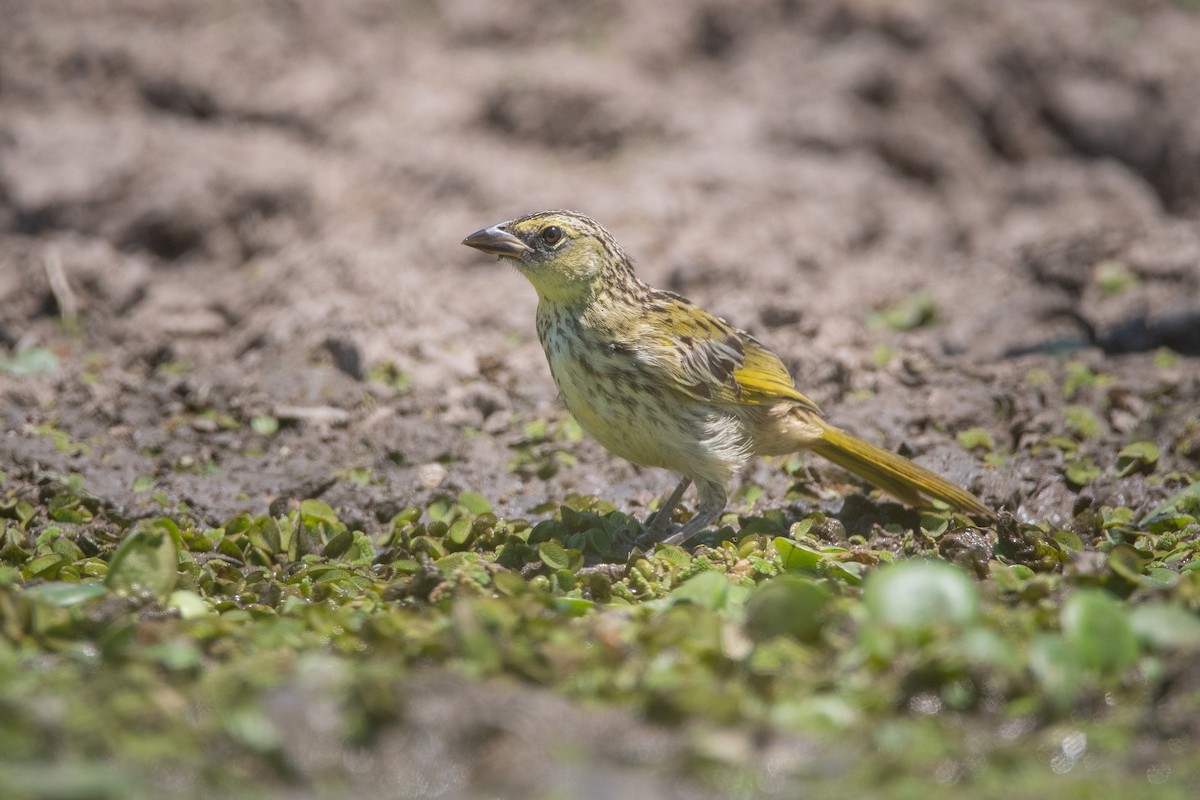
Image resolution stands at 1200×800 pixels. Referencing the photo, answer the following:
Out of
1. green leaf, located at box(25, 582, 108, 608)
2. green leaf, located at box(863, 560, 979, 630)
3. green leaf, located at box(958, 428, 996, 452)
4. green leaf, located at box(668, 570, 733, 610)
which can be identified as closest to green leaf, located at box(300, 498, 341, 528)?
green leaf, located at box(25, 582, 108, 608)

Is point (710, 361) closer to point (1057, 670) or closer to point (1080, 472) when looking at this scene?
point (1080, 472)

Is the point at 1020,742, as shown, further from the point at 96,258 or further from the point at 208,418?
the point at 96,258

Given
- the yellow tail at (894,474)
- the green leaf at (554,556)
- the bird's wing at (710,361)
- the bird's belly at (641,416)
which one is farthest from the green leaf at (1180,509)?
the green leaf at (554,556)

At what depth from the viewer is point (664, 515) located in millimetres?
5352

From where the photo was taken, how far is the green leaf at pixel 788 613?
3561 mm

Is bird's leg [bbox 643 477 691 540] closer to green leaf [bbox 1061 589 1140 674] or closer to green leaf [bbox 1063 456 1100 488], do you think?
green leaf [bbox 1063 456 1100 488]

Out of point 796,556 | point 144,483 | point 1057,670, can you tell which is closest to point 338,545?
point 144,483

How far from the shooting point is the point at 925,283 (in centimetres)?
773

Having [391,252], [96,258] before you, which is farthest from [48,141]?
[391,252]

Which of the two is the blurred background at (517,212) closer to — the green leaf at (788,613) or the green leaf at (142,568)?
the green leaf at (142,568)

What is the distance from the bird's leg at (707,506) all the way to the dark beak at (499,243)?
1.23 metres

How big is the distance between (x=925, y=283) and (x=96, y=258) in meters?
4.92

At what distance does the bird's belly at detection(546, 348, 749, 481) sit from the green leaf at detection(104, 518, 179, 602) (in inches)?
69.4

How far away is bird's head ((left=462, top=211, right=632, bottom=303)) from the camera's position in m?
5.28
